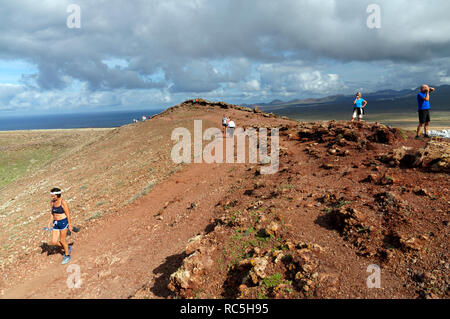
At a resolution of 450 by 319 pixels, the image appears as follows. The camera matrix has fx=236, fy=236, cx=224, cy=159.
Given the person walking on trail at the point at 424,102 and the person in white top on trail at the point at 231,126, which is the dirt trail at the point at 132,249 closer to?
the person in white top on trail at the point at 231,126

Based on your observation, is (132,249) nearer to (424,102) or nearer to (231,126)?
(231,126)

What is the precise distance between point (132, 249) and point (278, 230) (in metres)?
5.64

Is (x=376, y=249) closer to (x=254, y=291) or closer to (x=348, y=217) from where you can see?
(x=348, y=217)

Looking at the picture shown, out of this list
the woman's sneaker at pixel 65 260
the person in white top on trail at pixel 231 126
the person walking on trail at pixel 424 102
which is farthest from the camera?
the person in white top on trail at pixel 231 126

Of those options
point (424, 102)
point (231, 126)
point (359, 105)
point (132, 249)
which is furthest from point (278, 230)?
point (231, 126)

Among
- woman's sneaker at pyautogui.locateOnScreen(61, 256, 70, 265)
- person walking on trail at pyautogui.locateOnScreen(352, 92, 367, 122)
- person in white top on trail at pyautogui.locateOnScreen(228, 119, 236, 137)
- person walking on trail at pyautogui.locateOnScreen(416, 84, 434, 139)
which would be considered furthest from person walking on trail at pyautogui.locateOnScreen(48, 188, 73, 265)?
person walking on trail at pyautogui.locateOnScreen(416, 84, 434, 139)

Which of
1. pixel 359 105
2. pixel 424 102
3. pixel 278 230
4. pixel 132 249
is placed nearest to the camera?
pixel 278 230

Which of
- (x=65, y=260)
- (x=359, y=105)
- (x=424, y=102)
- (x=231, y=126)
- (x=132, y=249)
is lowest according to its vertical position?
(x=65, y=260)

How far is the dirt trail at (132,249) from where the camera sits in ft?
23.6

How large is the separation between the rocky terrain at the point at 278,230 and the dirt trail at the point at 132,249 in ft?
0.20

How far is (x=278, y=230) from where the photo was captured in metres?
6.84

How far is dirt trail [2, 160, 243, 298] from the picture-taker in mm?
7188

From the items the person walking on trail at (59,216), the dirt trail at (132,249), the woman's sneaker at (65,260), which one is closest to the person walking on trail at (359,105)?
the dirt trail at (132,249)

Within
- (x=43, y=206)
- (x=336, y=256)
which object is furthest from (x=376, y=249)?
(x=43, y=206)
